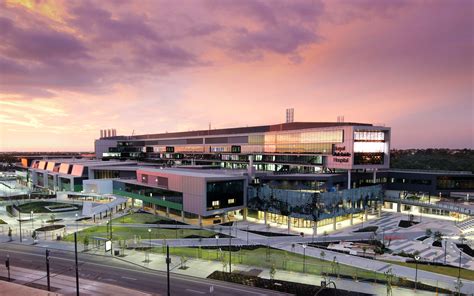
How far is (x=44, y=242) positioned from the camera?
2495 inches

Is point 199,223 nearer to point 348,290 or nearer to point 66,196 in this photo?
point 348,290

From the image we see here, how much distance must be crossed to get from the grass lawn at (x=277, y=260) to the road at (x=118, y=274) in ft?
28.2

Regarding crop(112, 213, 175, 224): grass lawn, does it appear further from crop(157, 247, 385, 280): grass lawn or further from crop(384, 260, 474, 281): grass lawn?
crop(384, 260, 474, 281): grass lawn

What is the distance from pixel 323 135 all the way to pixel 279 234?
139 feet

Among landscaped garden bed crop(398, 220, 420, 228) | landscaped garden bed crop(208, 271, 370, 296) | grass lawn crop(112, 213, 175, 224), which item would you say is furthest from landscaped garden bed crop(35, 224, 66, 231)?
landscaped garden bed crop(398, 220, 420, 228)

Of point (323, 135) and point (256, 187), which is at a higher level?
point (323, 135)

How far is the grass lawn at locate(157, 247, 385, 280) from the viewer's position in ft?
154

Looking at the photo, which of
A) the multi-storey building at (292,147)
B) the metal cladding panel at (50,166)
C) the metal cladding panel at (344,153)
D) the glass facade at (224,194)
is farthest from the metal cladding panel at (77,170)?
the metal cladding panel at (344,153)

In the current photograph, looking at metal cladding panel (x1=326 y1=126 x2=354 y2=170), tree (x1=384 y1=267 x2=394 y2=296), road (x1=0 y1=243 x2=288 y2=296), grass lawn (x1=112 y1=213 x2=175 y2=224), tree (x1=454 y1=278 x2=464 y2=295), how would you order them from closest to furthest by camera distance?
tree (x1=384 y1=267 x2=394 y2=296) < tree (x1=454 y1=278 x2=464 y2=295) < road (x1=0 y1=243 x2=288 y2=296) < grass lawn (x1=112 y1=213 x2=175 y2=224) < metal cladding panel (x1=326 y1=126 x2=354 y2=170)

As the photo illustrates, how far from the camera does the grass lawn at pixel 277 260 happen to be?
46.9 m

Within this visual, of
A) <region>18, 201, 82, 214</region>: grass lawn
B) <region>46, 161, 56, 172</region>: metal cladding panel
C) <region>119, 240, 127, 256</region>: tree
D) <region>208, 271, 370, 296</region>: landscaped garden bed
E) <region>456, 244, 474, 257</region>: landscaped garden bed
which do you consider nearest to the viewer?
<region>208, 271, 370, 296</region>: landscaped garden bed

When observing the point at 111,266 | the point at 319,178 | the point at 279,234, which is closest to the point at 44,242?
the point at 111,266

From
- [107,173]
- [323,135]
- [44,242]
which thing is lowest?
[44,242]

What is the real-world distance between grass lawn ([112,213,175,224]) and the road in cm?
2542
